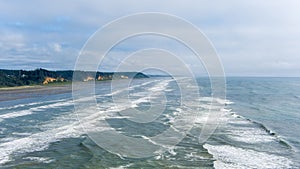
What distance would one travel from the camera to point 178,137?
66.2 feet

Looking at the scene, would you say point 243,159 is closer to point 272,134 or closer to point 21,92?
point 272,134

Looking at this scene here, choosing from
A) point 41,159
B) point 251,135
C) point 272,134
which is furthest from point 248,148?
point 41,159

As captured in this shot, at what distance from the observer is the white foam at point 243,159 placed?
562 inches

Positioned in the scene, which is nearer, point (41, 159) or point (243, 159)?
point (41, 159)

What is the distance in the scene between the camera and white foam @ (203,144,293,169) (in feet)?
46.8

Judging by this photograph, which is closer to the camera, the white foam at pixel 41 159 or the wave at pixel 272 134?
the white foam at pixel 41 159

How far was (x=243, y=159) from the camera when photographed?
15219mm

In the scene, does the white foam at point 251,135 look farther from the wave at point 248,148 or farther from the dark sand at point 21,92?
the dark sand at point 21,92

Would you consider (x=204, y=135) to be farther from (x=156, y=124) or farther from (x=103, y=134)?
(x=103, y=134)

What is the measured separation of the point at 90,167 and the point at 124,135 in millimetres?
6773

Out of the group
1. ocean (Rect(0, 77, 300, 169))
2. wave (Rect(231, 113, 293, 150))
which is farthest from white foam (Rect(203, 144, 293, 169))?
wave (Rect(231, 113, 293, 150))

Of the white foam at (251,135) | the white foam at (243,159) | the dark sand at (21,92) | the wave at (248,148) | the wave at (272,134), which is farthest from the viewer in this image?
the dark sand at (21,92)

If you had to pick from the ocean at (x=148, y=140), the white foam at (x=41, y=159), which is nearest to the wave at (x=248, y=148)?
the ocean at (x=148, y=140)

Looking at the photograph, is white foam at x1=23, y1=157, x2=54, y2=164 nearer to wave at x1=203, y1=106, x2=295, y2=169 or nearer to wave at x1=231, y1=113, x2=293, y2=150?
wave at x1=203, y1=106, x2=295, y2=169
